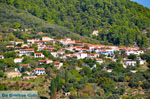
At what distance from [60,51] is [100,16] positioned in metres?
27.6

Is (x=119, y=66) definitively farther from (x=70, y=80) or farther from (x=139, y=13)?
(x=139, y=13)

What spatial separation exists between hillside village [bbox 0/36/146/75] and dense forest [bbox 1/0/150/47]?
9425 millimetres

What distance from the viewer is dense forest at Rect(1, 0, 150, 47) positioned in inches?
2023

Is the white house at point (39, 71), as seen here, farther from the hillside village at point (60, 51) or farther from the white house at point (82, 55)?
the white house at point (82, 55)

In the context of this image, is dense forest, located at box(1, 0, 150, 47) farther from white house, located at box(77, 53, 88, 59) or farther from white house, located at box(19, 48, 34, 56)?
white house, located at box(19, 48, 34, 56)

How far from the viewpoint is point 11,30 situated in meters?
42.3

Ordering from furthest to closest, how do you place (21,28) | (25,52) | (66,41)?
(21,28) < (66,41) < (25,52)

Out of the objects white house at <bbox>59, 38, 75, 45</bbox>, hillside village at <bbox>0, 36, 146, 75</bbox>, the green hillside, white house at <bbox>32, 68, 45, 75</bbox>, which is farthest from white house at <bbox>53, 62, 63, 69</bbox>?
the green hillside

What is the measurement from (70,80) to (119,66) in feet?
25.6

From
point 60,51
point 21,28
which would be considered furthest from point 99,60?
point 21,28

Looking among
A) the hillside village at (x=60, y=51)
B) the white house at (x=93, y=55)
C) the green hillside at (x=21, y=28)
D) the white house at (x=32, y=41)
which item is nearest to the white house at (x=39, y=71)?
the hillside village at (x=60, y=51)

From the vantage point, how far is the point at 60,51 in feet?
121

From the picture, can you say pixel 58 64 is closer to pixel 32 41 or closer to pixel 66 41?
pixel 32 41

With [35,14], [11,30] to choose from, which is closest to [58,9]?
[35,14]
